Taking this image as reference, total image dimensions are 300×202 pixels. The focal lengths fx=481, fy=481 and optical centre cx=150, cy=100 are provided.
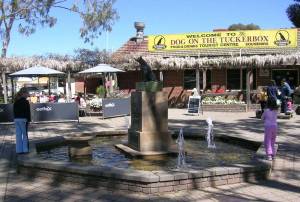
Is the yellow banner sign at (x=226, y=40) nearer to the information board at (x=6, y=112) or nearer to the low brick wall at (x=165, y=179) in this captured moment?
the information board at (x=6, y=112)

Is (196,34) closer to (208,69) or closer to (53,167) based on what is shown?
(208,69)

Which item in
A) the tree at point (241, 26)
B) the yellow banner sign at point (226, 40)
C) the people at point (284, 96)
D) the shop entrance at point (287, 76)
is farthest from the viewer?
the tree at point (241, 26)

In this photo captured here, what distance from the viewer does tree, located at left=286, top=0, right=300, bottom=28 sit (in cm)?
4579

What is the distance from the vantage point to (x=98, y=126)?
58.6ft

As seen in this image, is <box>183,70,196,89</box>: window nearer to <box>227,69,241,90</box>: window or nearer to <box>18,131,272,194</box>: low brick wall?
<box>227,69,241,90</box>: window

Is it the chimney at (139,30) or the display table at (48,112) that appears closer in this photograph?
the display table at (48,112)

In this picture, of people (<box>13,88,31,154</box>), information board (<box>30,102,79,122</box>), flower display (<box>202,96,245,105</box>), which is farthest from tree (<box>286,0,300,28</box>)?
people (<box>13,88,31,154</box>)

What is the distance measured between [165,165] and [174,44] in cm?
2062

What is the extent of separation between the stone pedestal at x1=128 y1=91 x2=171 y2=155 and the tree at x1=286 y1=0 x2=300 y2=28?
38.1 metres

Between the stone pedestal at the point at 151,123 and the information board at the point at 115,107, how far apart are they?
1003 cm

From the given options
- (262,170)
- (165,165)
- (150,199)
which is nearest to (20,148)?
(165,165)

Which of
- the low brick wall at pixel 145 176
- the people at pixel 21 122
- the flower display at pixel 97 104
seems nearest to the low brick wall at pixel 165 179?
the low brick wall at pixel 145 176

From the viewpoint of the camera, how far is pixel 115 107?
21.2 meters

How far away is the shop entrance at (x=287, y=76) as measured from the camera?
92.4ft
